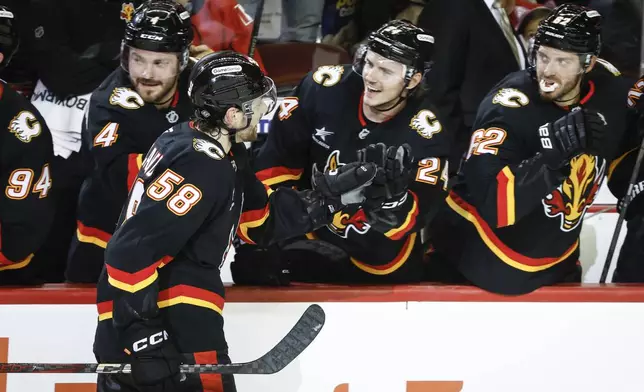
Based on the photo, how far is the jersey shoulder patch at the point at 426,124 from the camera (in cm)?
342

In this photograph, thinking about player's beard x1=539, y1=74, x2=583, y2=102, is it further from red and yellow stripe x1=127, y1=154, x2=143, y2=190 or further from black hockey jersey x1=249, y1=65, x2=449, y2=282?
red and yellow stripe x1=127, y1=154, x2=143, y2=190

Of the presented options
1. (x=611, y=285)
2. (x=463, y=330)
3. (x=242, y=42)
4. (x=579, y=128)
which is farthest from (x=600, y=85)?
(x=242, y=42)

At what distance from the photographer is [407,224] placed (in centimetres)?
345

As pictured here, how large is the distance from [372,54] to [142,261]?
1.00 metres

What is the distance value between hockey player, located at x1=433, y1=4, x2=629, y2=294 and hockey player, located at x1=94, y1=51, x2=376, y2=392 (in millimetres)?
761

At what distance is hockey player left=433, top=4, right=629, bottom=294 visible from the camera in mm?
3369

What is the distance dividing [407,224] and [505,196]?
291mm

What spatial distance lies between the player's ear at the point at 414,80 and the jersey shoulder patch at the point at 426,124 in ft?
0.29

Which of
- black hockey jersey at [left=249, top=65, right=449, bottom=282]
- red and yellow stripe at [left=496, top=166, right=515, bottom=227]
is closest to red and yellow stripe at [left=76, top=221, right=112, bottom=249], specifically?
black hockey jersey at [left=249, top=65, right=449, bottom=282]

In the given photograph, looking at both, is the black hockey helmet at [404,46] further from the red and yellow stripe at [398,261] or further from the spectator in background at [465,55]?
the spectator in background at [465,55]

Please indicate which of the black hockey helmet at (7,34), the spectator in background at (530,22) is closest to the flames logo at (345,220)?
the black hockey helmet at (7,34)

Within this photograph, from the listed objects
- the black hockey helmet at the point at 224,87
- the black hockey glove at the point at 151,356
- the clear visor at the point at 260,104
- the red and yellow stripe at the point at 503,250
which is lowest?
the red and yellow stripe at the point at 503,250

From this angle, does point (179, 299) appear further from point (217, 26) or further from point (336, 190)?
point (217, 26)

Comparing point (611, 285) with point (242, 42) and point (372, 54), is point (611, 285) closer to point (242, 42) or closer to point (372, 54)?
point (372, 54)
